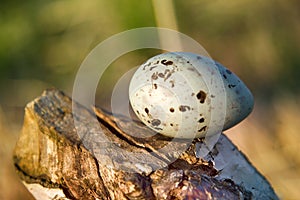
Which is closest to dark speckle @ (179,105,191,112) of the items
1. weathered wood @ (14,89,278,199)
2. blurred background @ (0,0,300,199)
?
weathered wood @ (14,89,278,199)

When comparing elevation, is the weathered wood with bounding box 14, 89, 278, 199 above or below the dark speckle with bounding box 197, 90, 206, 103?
below

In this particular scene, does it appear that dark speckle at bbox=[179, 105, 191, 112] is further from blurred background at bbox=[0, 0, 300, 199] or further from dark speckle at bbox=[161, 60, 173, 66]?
blurred background at bbox=[0, 0, 300, 199]

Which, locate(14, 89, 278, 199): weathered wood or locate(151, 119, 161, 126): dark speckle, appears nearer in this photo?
locate(14, 89, 278, 199): weathered wood

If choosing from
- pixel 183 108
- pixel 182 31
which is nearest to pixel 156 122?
pixel 183 108

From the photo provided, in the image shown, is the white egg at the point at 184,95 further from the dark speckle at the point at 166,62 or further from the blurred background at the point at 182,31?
the blurred background at the point at 182,31

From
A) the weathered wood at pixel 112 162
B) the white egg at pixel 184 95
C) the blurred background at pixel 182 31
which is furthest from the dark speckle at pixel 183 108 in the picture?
the blurred background at pixel 182 31

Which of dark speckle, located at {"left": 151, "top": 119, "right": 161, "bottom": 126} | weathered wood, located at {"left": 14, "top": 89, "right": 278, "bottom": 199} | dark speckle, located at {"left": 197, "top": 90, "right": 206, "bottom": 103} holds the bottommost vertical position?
weathered wood, located at {"left": 14, "top": 89, "right": 278, "bottom": 199}

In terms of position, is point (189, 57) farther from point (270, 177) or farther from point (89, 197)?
point (270, 177)

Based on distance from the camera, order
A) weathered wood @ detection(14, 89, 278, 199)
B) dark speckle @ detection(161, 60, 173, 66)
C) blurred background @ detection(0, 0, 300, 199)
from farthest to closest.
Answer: blurred background @ detection(0, 0, 300, 199) < dark speckle @ detection(161, 60, 173, 66) < weathered wood @ detection(14, 89, 278, 199)
